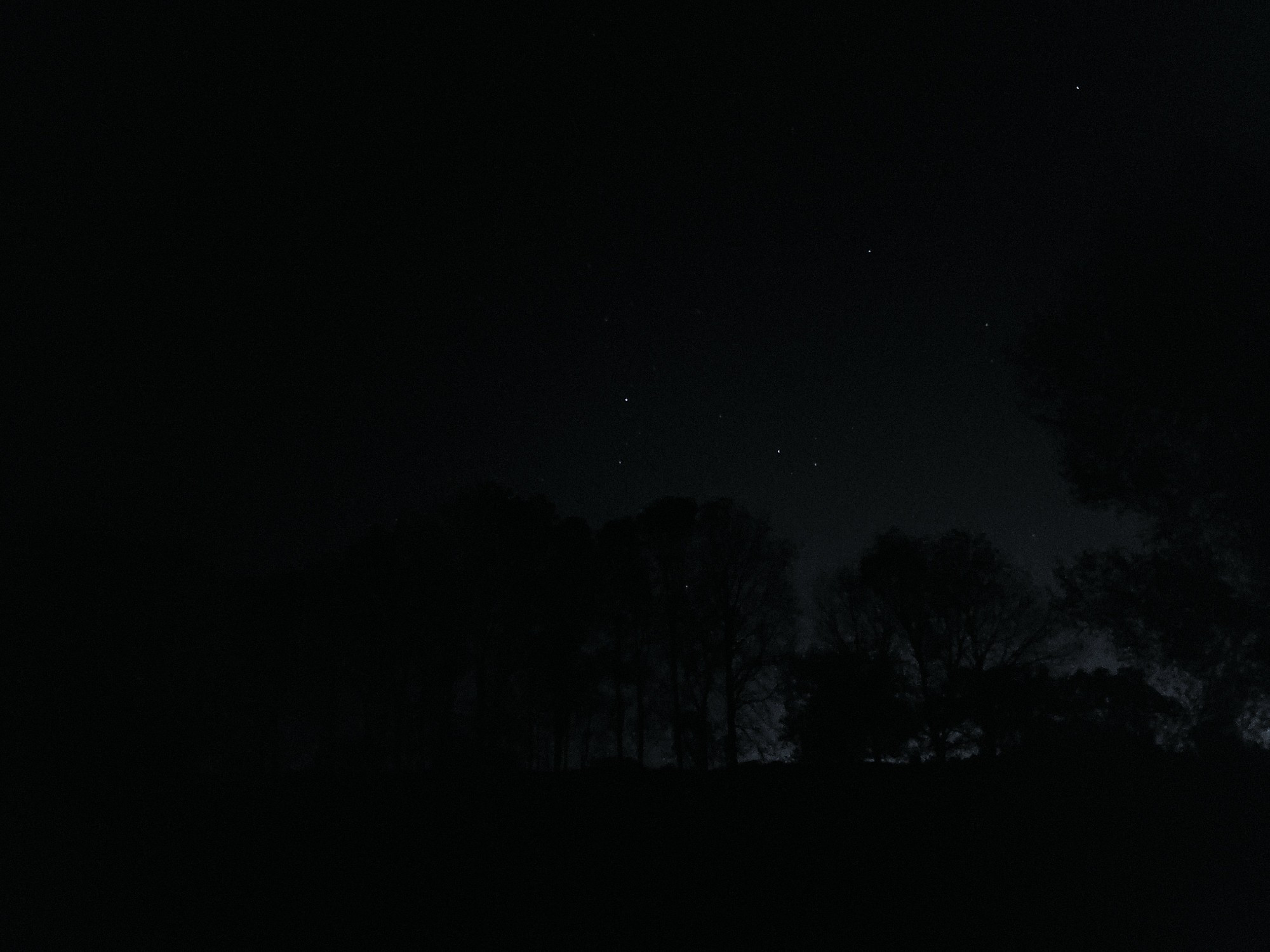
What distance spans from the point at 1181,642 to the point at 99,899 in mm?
18160

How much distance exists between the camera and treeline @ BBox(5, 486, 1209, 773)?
28375 mm

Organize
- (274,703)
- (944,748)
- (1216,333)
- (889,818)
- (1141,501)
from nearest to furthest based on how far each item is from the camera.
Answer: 1. (889,818)
2. (1216,333)
3. (1141,501)
4. (944,748)
5. (274,703)

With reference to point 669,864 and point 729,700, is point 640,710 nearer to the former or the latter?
point 729,700

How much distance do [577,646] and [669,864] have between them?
24272 mm

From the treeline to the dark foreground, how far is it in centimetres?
1026

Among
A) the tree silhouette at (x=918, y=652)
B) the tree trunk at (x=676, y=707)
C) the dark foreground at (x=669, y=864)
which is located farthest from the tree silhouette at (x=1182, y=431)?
the tree trunk at (x=676, y=707)

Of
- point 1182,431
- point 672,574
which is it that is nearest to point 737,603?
point 672,574

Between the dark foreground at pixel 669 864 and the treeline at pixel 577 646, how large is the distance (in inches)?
404

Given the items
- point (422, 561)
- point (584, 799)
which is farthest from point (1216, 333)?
point (422, 561)

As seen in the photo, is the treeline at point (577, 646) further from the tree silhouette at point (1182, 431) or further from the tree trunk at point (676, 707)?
the tree silhouette at point (1182, 431)

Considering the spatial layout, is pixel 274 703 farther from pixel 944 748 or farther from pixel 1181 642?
pixel 1181 642

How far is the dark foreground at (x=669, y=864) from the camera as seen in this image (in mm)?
9602

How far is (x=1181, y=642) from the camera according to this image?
15.6 metres

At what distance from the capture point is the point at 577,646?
35.4 meters
